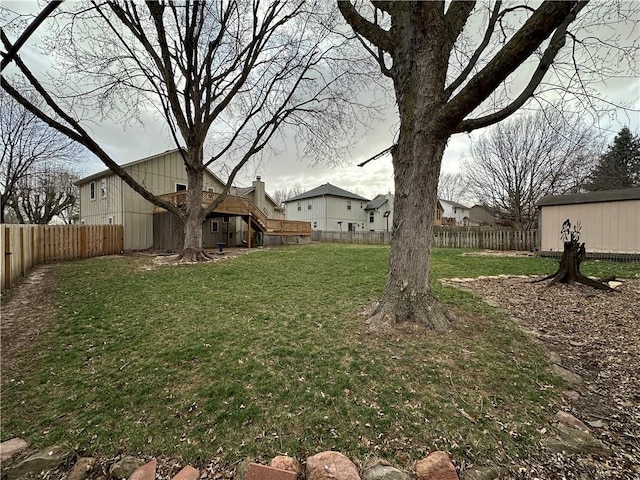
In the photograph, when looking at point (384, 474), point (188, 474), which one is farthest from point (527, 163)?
point (188, 474)

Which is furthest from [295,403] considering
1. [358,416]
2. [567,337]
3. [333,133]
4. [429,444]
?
[333,133]

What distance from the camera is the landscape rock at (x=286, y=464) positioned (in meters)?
1.80

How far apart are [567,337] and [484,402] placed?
2252mm

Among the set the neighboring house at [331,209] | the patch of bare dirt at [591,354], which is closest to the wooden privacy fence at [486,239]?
the patch of bare dirt at [591,354]

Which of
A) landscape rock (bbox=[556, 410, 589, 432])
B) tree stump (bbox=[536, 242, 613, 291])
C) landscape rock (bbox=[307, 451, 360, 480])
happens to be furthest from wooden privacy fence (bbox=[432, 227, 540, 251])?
landscape rock (bbox=[307, 451, 360, 480])

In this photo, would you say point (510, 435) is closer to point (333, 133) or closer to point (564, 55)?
point (564, 55)

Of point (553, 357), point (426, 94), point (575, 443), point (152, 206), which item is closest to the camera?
point (575, 443)

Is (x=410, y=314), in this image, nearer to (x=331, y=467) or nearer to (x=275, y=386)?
(x=275, y=386)

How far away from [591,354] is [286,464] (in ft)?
11.9

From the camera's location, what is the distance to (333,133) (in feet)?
28.0

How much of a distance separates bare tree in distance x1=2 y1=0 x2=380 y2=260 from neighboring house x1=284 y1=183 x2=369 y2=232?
17.7 m

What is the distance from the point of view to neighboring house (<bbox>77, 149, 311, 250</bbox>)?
49.5 ft

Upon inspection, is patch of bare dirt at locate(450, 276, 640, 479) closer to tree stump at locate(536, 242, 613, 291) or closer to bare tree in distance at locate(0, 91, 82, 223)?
tree stump at locate(536, 242, 613, 291)

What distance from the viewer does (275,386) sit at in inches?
102
